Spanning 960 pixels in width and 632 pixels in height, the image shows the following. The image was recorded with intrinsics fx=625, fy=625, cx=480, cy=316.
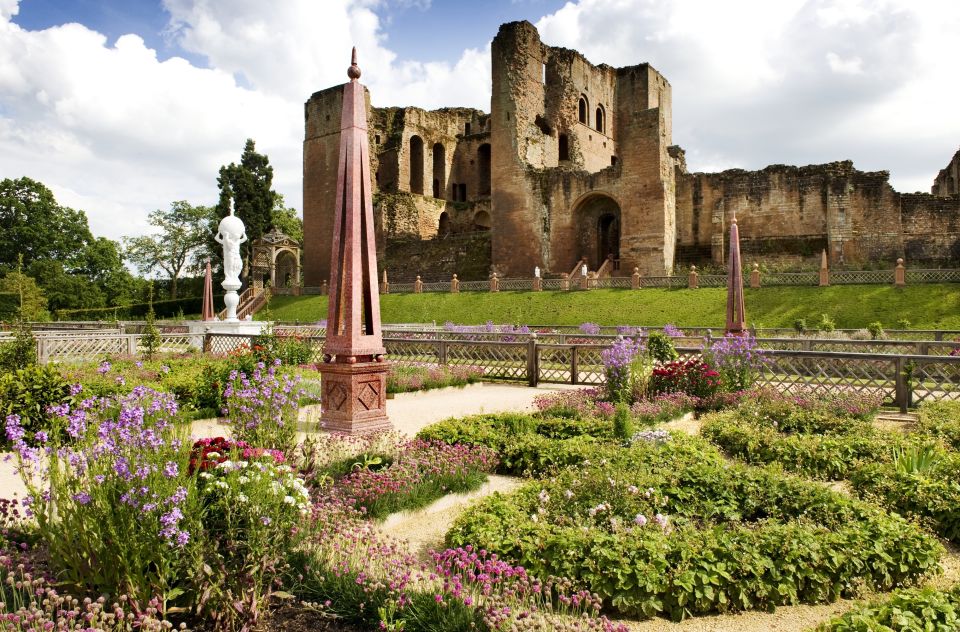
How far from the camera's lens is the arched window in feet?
153

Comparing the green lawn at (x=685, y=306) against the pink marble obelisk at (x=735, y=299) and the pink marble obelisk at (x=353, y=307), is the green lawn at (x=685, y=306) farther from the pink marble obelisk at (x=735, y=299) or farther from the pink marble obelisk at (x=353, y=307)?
the pink marble obelisk at (x=353, y=307)

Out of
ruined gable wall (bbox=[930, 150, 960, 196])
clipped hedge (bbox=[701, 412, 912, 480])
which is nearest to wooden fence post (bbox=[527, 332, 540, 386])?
clipped hedge (bbox=[701, 412, 912, 480])

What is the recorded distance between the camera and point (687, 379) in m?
9.95

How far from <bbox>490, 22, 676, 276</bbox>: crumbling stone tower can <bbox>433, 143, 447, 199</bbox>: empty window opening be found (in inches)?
468

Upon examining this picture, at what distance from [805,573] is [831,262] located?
3008 centimetres

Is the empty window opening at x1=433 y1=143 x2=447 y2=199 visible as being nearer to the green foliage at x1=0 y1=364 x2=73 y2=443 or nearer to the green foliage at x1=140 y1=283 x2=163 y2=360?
the green foliage at x1=140 y1=283 x2=163 y2=360

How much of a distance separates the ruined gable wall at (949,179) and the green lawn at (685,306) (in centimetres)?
1624

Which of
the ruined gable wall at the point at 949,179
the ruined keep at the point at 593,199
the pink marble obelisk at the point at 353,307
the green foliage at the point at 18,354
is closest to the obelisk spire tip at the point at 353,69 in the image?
the pink marble obelisk at the point at 353,307

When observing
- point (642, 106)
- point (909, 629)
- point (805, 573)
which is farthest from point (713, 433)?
point (642, 106)

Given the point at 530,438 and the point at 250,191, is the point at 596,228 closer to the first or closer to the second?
the point at 250,191

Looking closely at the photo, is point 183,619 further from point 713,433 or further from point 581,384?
point 581,384

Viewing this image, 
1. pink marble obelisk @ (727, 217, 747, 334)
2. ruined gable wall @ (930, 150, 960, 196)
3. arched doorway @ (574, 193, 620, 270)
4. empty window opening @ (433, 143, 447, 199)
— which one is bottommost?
pink marble obelisk @ (727, 217, 747, 334)

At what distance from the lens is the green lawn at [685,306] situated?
2092cm

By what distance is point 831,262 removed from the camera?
29.5 m
